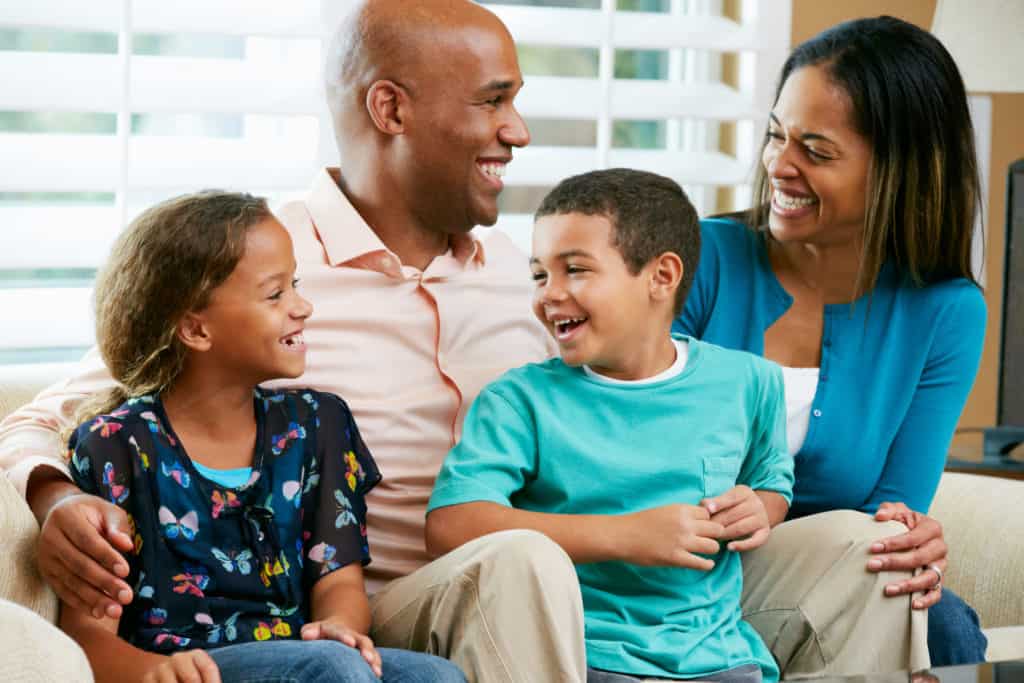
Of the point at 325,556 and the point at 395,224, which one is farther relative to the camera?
the point at 395,224

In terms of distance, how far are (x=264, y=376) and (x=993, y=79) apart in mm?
1679

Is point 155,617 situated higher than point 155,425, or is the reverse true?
point 155,425

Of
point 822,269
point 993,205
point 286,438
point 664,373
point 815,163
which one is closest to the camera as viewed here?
point 286,438

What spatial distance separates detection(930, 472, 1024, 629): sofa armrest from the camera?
2098mm

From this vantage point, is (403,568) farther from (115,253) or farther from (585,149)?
(585,149)

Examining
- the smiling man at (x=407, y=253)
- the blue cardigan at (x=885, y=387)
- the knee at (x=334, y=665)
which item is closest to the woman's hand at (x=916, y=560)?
the blue cardigan at (x=885, y=387)

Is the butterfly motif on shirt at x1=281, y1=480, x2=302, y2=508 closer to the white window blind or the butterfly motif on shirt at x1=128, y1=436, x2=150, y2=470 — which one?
the butterfly motif on shirt at x1=128, y1=436, x2=150, y2=470

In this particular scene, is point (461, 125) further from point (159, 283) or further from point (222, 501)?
point (222, 501)

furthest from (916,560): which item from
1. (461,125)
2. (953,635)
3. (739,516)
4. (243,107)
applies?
(243,107)

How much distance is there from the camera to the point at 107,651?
1493 millimetres

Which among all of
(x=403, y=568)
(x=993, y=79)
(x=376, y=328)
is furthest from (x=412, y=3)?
(x=993, y=79)

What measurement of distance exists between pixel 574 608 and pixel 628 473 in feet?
0.82

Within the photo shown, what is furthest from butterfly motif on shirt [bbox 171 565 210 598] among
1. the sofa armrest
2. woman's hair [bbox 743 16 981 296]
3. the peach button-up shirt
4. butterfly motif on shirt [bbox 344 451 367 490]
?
the sofa armrest

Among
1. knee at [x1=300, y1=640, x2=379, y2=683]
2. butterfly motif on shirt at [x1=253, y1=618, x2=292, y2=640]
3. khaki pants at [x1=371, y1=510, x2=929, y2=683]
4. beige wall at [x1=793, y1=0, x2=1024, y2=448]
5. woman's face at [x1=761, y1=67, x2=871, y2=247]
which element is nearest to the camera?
knee at [x1=300, y1=640, x2=379, y2=683]
